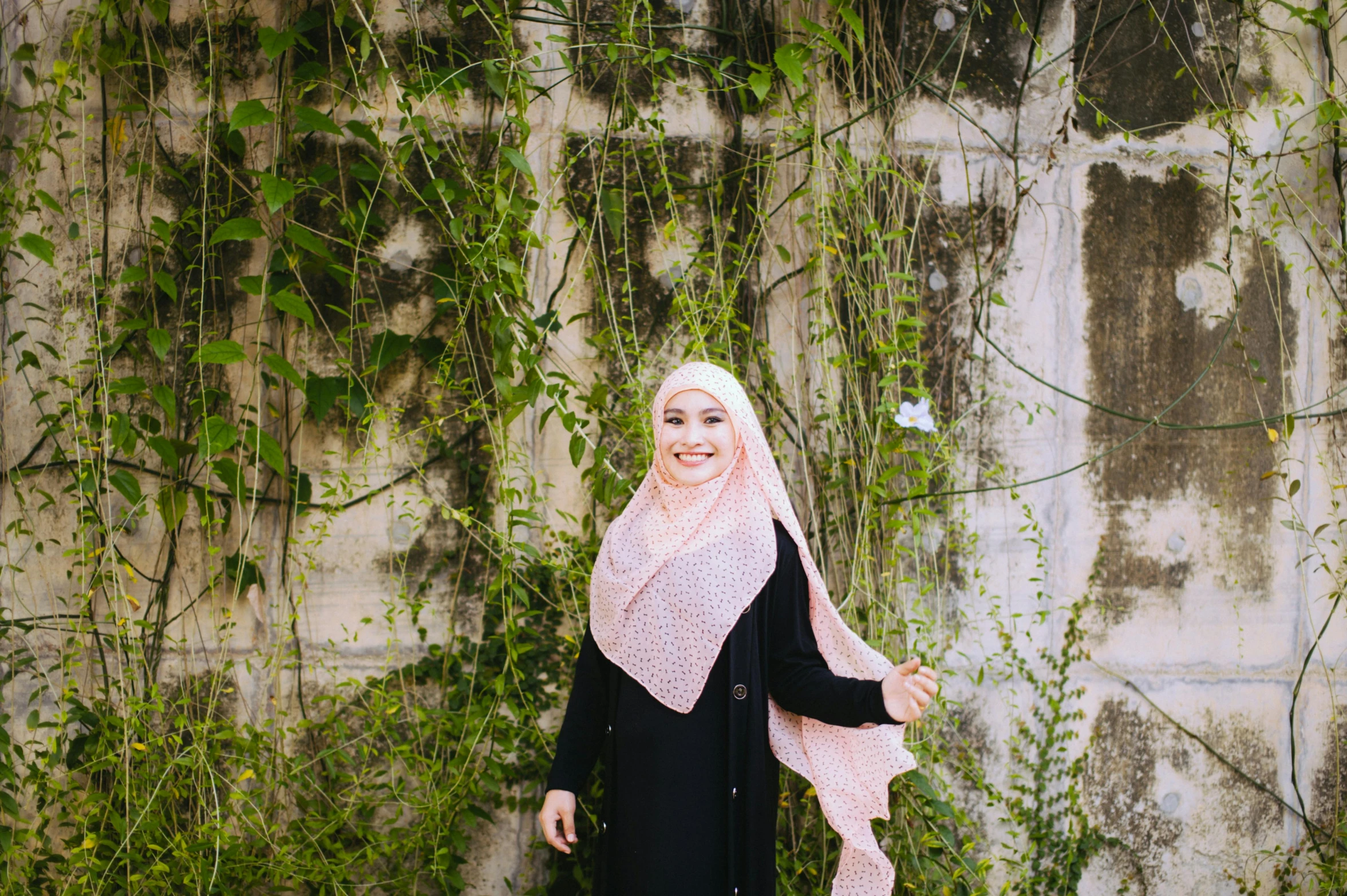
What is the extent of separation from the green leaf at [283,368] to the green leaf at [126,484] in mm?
490

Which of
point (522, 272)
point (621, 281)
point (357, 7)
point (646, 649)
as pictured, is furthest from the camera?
point (621, 281)

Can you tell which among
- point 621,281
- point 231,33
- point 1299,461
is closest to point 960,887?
point 1299,461

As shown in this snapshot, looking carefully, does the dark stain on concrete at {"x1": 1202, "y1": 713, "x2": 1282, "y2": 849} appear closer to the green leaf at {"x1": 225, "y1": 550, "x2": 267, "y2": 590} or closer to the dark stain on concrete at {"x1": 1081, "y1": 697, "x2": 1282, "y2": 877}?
the dark stain on concrete at {"x1": 1081, "y1": 697, "x2": 1282, "y2": 877}

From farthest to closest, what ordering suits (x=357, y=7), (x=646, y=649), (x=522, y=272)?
1. (x=522, y=272)
2. (x=357, y=7)
3. (x=646, y=649)

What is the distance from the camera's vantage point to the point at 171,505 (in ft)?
7.09

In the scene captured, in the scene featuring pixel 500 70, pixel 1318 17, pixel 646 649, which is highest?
pixel 1318 17

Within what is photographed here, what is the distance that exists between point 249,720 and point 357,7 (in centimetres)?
189

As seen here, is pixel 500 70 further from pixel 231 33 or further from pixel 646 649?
pixel 646 649

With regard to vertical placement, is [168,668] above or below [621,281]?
below

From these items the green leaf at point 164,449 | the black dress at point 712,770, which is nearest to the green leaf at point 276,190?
the green leaf at point 164,449

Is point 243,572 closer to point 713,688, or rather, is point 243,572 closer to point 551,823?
point 551,823

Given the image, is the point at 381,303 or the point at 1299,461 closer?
the point at 381,303

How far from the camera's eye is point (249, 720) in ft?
7.19

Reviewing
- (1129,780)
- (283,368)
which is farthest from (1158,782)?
(283,368)
